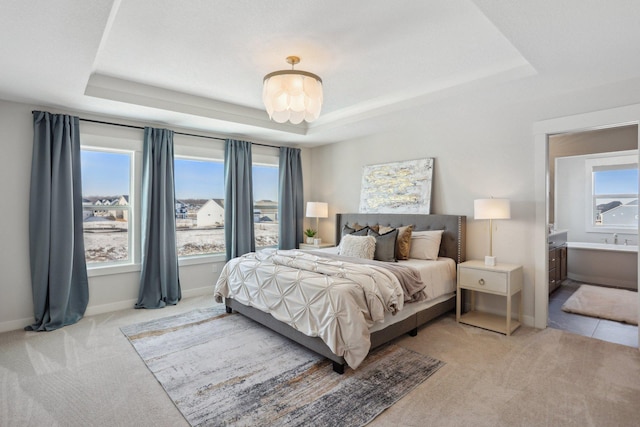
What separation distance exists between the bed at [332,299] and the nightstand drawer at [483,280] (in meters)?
0.21

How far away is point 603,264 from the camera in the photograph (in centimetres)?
538

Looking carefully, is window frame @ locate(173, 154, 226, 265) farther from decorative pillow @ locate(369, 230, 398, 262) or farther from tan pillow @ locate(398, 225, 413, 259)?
tan pillow @ locate(398, 225, 413, 259)

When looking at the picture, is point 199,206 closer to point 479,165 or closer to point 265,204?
point 265,204

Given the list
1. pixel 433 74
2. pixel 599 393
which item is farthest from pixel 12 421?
pixel 433 74

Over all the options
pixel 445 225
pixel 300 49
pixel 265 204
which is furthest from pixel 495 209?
pixel 265 204

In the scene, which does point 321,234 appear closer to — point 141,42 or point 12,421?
point 141,42

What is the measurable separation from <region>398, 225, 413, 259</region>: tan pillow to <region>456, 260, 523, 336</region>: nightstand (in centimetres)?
61

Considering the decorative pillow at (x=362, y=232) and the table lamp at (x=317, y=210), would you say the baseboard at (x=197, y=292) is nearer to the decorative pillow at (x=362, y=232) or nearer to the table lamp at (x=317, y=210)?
the table lamp at (x=317, y=210)

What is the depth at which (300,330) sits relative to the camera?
2764mm

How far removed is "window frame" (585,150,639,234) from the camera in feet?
18.4

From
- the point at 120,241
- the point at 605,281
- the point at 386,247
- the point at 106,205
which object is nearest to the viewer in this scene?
the point at 386,247

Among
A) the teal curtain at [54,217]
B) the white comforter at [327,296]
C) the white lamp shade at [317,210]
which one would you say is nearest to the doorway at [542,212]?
the white comforter at [327,296]

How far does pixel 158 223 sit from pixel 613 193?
7.39m

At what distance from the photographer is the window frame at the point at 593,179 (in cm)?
559
